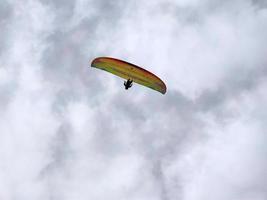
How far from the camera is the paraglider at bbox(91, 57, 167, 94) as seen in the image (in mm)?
138125

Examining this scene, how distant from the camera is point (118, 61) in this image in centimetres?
13762

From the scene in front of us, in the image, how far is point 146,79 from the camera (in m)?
143

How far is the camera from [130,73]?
14188 centimetres

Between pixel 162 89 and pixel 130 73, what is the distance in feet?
32.2

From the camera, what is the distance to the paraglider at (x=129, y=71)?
13812 centimetres

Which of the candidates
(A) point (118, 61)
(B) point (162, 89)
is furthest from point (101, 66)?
(B) point (162, 89)

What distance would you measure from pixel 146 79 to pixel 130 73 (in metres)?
4.23

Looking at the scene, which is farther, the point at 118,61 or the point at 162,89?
the point at 162,89

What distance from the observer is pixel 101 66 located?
14250cm

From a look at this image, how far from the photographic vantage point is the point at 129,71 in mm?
140500

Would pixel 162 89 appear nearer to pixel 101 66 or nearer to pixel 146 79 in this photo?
→ pixel 146 79

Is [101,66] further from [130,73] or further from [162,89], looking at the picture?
[162,89]

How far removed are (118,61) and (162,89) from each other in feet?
49.8

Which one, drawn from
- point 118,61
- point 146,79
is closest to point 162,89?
point 146,79
